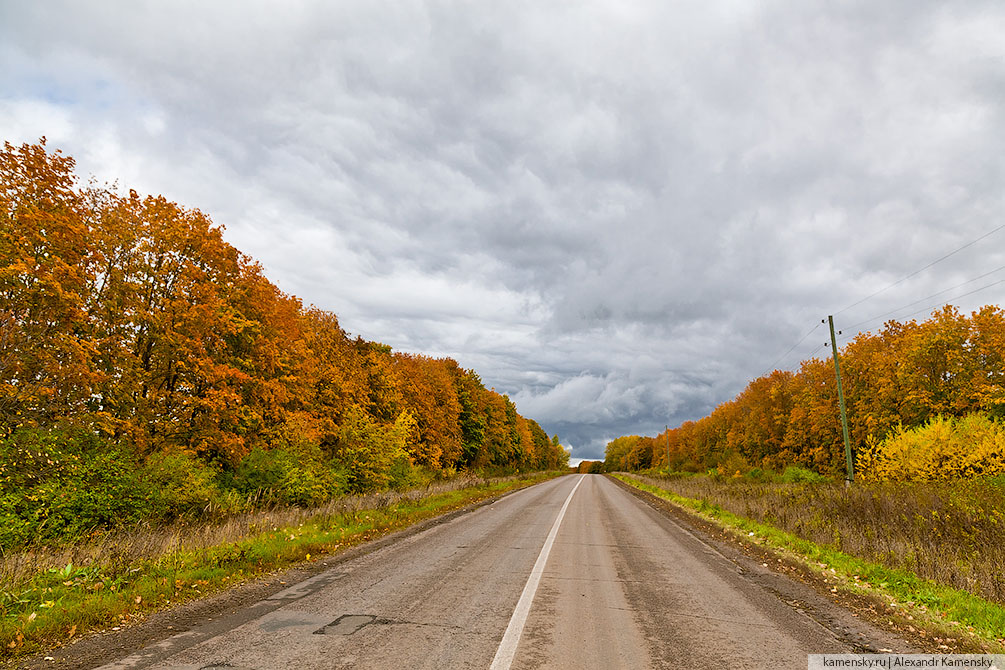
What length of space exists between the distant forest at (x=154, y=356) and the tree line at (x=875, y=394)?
30.4 m

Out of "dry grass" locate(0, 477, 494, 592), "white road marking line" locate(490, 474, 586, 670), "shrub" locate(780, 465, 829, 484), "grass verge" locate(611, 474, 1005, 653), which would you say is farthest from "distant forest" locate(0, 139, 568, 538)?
"shrub" locate(780, 465, 829, 484)

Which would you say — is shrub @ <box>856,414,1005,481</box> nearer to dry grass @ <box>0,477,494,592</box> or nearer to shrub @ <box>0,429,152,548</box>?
dry grass @ <box>0,477,494,592</box>

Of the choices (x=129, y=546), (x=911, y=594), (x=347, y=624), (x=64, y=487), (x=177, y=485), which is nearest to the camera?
(x=347, y=624)

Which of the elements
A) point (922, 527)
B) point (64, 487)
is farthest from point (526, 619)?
point (64, 487)

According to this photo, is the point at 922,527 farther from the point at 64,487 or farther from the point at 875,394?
the point at 875,394

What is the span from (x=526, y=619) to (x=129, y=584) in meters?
6.10

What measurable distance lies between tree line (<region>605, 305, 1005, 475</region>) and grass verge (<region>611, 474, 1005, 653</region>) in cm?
1869

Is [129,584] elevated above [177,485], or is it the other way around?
[177,485]

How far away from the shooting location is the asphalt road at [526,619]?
202 inches

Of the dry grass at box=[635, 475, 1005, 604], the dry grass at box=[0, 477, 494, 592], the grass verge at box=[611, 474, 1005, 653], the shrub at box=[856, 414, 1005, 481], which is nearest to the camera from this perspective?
the grass verge at box=[611, 474, 1005, 653]

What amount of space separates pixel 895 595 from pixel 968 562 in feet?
10.6

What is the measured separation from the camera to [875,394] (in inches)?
1586

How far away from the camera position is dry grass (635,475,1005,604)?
30.3 feet

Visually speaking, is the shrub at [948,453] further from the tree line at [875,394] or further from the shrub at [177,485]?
the shrub at [177,485]
